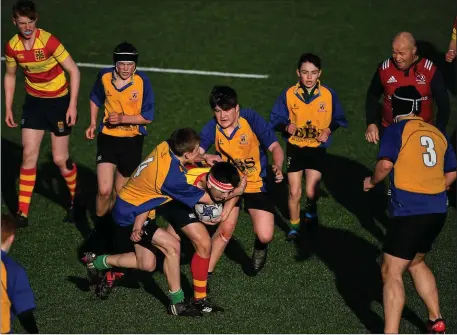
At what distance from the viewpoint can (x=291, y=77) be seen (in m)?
17.9

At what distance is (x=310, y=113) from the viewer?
40.2ft

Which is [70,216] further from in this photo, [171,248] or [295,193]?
[171,248]

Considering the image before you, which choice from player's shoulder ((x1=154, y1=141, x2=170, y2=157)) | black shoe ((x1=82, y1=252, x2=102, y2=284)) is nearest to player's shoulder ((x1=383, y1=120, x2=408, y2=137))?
player's shoulder ((x1=154, y1=141, x2=170, y2=157))

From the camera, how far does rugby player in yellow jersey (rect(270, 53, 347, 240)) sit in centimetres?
1220

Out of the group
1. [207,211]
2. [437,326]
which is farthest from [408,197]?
[207,211]

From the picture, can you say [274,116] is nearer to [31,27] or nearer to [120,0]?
[31,27]

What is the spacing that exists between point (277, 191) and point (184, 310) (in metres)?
3.79

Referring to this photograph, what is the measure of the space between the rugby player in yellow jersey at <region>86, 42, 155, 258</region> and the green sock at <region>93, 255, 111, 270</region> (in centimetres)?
123

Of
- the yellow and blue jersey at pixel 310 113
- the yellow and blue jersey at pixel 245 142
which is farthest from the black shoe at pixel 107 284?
the yellow and blue jersey at pixel 310 113

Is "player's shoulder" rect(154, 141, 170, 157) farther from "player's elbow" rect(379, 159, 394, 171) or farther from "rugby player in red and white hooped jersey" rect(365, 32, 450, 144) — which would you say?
"rugby player in red and white hooped jersey" rect(365, 32, 450, 144)

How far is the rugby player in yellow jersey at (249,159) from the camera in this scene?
11.2 m

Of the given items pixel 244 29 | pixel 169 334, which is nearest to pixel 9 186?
pixel 169 334

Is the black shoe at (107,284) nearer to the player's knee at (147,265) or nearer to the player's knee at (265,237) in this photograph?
the player's knee at (147,265)

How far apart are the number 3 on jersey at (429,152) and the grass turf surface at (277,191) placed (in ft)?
5.59
